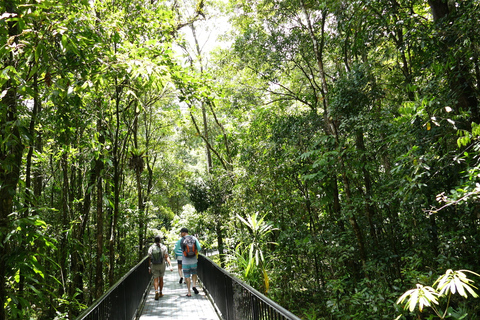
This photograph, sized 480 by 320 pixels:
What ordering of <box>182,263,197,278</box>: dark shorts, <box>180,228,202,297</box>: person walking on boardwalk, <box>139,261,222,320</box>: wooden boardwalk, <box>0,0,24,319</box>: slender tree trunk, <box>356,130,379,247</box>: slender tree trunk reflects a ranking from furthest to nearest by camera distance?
1. <box>182,263,197,278</box>: dark shorts
2. <box>180,228,202,297</box>: person walking on boardwalk
3. <box>356,130,379,247</box>: slender tree trunk
4. <box>139,261,222,320</box>: wooden boardwalk
5. <box>0,0,24,319</box>: slender tree trunk

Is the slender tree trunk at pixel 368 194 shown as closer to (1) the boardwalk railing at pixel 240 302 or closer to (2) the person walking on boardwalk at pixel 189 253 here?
(1) the boardwalk railing at pixel 240 302

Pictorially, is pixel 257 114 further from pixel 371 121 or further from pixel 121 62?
pixel 121 62

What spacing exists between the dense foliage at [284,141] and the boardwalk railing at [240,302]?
94 centimetres

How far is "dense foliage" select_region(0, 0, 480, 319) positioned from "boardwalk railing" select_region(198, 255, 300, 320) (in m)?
0.94

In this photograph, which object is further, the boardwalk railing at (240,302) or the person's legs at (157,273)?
the person's legs at (157,273)

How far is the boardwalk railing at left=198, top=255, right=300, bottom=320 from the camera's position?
318cm

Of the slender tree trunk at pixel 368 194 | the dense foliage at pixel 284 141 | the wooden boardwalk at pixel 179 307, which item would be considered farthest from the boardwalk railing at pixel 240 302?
the slender tree trunk at pixel 368 194

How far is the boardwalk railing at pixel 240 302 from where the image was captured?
3.18 metres

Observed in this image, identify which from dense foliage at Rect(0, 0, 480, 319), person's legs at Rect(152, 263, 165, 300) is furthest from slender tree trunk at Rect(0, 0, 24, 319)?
person's legs at Rect(152, 263, 165, 300)

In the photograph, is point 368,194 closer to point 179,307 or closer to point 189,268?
point 189,268

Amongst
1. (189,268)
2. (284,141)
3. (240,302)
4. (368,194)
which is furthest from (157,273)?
(368,194)

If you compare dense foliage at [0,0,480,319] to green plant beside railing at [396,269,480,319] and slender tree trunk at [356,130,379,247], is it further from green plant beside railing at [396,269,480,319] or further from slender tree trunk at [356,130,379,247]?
green plant beside railing at [396,269,480,319]

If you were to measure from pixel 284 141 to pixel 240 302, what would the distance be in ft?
15.4

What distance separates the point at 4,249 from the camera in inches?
113
